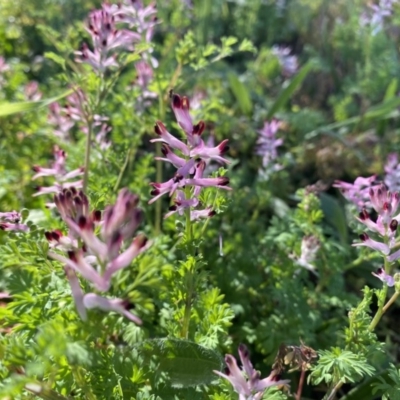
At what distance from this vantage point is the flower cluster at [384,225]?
64.0 inches

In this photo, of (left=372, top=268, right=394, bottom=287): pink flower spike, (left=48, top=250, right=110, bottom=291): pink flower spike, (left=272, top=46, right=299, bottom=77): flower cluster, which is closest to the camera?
(left=48, top=250, right=110, bottom=291): pink flower spike

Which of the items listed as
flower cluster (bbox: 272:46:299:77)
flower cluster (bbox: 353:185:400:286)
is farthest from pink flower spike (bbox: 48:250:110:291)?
flower cluster (bbox: 272:46:299:77)

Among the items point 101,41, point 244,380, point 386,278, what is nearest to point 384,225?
point 386,278

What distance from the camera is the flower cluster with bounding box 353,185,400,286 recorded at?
1625mm

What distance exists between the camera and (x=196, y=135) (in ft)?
4.93

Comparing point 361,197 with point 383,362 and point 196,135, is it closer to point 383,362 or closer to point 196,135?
point 383,362

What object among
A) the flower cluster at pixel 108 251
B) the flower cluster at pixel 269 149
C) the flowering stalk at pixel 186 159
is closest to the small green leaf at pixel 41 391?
the flower cluster at pixel 108 251

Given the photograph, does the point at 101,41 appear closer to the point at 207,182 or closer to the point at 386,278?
the point at 207,182

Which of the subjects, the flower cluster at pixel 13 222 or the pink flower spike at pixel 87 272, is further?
the flower cluster at pixel 13 222

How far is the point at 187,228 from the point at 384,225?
2.04ft

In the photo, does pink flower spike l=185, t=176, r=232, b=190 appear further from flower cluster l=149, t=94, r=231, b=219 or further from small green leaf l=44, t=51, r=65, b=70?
small green leaf l=44, t=51, r=65, b=70

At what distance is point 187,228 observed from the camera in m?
1.59

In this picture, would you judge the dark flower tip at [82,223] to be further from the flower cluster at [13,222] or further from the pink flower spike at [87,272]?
the flower cluster at [13,222]

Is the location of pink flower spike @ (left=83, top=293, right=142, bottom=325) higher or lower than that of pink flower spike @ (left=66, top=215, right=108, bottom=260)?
lower
